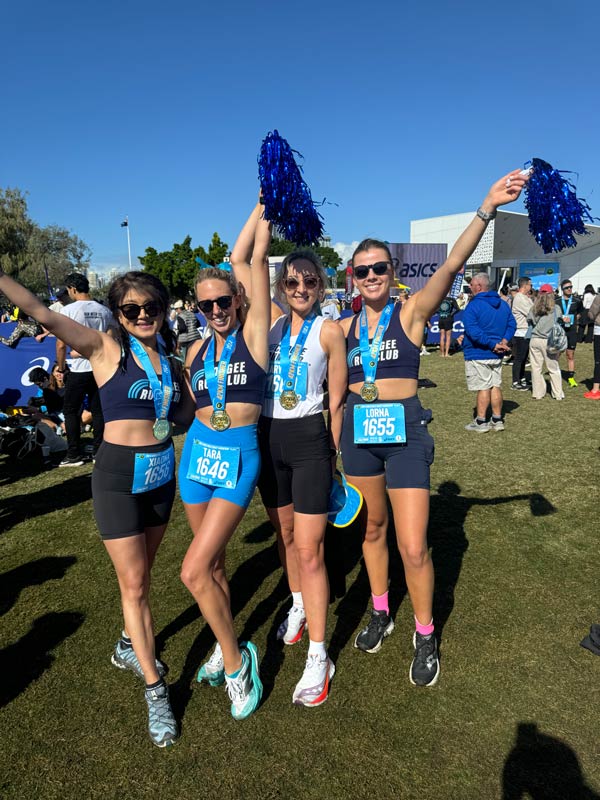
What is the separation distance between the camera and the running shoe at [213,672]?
282 centimetres

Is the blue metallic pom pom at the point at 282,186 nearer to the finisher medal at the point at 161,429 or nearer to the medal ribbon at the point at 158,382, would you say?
the medal ribbon at the point at 158,382

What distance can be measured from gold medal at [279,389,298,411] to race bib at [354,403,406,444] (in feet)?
1.30

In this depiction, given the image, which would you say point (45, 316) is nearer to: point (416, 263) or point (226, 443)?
point (226, 443)

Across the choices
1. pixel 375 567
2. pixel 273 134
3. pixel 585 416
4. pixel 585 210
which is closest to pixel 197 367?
pixel 273 134

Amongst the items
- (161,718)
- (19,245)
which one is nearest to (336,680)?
(161,718)

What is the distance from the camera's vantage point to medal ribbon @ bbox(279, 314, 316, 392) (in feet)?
9.00

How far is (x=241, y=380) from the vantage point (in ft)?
8.50

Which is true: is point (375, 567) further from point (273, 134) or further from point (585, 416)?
point (585, 416)

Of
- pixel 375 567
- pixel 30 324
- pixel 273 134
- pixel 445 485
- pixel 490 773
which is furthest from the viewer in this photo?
pixel 30 324

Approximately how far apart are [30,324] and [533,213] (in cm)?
888

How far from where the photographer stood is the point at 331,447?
302 centimetres

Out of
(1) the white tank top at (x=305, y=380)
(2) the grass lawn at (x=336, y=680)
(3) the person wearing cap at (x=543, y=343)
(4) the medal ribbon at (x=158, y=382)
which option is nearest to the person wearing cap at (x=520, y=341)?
(3) the person wearing cap at (x=543, y=343)

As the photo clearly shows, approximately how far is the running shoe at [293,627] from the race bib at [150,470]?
1.20 meters

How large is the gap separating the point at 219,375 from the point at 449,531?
9.14ft
